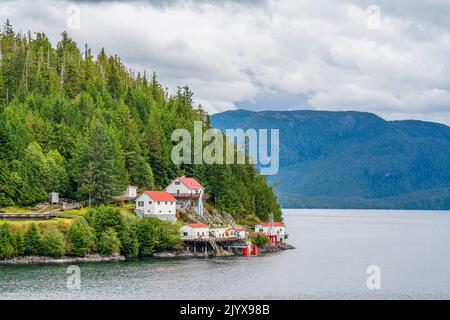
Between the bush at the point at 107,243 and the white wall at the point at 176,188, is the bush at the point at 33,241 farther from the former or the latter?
the white wall at the point at 176,188

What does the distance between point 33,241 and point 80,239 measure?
20.4 ft

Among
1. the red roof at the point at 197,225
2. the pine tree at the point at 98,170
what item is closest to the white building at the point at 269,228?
the red roof at the point at 197,225

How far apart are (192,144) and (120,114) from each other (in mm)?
14955

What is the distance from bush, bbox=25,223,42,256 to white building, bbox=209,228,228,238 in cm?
2999

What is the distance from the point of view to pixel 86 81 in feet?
538

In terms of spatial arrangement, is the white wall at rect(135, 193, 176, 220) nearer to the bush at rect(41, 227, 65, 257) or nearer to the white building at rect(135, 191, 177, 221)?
the white building at rect(135, 191, 177, 221)

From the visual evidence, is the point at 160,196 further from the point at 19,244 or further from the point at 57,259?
the point at 19,244

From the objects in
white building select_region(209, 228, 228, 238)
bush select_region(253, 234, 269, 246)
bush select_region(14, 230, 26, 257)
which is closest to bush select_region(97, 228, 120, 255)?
bush select_region(14, 230, 26, 257)

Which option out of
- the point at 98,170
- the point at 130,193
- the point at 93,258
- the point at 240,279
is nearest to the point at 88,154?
the point at 98,170

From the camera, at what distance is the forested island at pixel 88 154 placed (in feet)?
335

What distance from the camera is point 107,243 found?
3989 inches

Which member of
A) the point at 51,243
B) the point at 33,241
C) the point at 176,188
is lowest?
the point at 51,243
